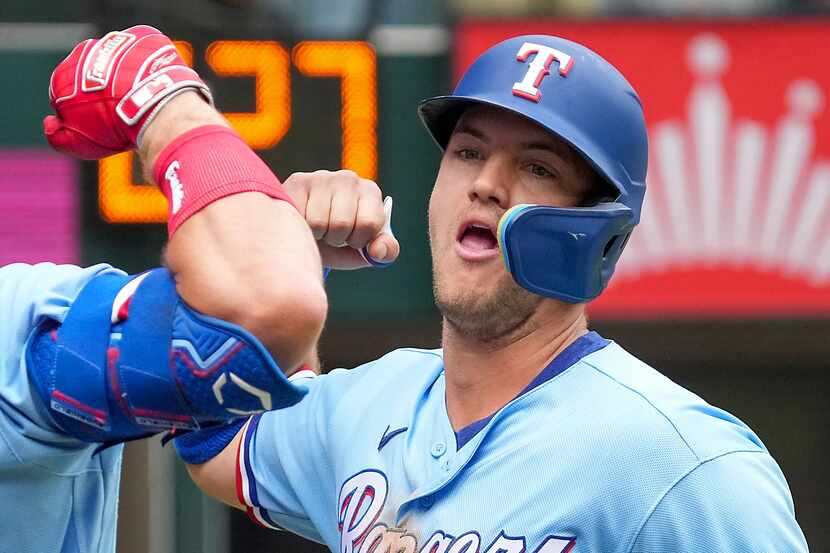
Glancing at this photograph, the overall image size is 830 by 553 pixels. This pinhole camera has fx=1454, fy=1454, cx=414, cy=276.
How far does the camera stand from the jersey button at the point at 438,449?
A: 7.54 ft

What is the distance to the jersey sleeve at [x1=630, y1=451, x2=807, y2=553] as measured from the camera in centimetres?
201

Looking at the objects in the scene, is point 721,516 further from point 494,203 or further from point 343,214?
point 343,214

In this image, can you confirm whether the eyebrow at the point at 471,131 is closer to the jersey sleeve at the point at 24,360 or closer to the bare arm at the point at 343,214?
the bare arm at the point at 343,214

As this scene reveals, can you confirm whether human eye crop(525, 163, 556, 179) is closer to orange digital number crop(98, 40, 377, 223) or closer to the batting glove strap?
the batting glove strap

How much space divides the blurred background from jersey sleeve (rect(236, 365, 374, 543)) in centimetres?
245

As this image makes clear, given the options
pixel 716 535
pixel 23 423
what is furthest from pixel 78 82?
pixel 716 535

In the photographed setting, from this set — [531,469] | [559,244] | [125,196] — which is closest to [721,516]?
[531,469]

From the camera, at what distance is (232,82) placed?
16.3 feet

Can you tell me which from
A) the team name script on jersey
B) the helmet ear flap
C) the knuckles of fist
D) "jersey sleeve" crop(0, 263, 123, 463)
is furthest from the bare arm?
"jersey sleeve" crop(0, 263, 123, 463)

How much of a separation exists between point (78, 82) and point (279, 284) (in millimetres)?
453

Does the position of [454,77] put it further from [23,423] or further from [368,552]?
[23,423]

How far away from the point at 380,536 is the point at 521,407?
0.30 m

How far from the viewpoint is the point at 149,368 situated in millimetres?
1567

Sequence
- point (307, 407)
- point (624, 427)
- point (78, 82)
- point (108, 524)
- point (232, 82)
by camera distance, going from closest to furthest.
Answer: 1. point (78, 82)
2. point (108, 524)
3. point (624, 427)
4. point (307, 407)
5. point (232, 82)
